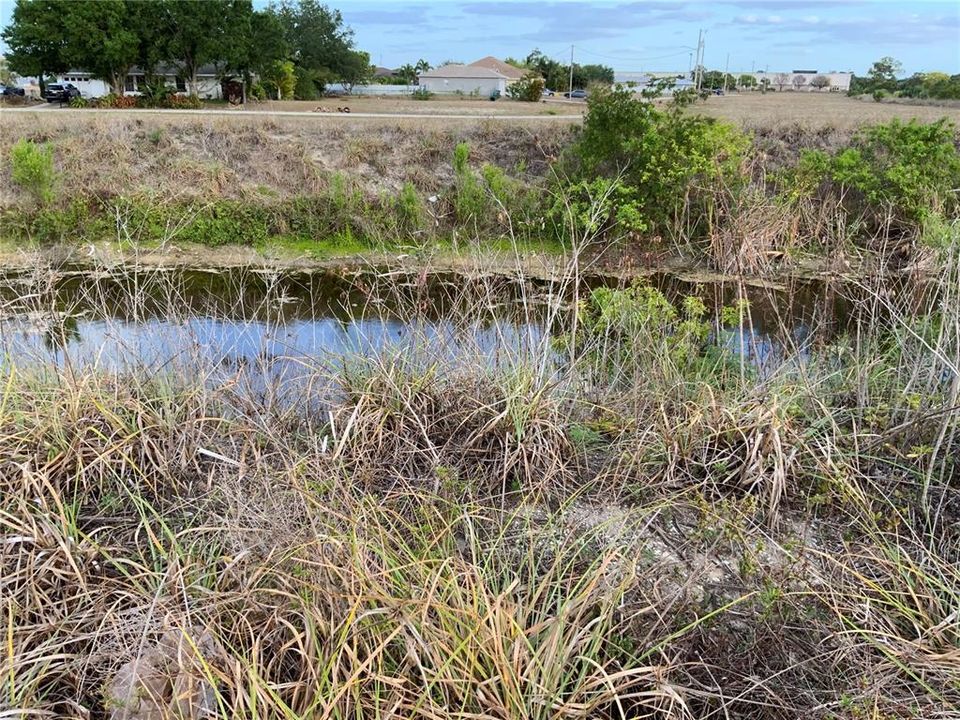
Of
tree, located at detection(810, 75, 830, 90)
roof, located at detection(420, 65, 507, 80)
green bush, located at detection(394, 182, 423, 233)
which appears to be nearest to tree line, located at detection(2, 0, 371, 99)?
roof, located at detection(420, 65, 507, 80)

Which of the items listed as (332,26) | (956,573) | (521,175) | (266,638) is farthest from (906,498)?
(332,26)

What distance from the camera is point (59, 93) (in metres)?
30.1

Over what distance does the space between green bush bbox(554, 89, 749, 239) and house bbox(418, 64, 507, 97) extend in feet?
97.9

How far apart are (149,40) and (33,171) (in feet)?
60.8

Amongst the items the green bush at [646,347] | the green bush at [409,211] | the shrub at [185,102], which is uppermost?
the shrub at [185,102]

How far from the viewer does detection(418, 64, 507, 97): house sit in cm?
3963

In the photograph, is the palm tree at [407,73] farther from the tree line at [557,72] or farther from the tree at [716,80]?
the tree at [716,80]

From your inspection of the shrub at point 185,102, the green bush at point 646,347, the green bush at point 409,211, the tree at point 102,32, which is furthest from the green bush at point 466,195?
the tree at point 102,32

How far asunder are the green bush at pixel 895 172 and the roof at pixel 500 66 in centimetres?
3279

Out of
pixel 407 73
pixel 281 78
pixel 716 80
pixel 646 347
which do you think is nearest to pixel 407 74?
pixel 407 73

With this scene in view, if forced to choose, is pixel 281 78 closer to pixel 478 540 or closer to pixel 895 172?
pixel 895 172

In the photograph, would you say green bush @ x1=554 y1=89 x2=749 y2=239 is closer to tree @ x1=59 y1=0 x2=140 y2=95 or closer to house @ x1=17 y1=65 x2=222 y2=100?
tree @ x1=59 y1=0 x2=140 y2=95

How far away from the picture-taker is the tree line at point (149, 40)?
2486 centimetres

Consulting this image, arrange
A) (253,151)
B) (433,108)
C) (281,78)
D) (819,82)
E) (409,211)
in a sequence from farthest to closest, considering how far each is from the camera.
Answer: (819,82), (281,78), (433,108), (253,151), (409,211)
